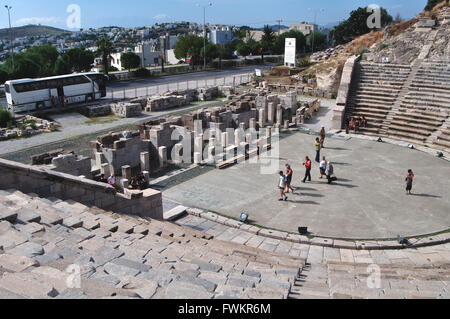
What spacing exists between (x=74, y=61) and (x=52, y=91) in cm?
1814

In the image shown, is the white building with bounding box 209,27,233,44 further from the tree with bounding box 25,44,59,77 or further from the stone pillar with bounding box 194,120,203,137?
the stone pillar with bounding box 194,120,203,137

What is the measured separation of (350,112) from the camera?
1134 inches

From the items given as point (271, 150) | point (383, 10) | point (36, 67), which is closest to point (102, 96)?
point (36, 67)

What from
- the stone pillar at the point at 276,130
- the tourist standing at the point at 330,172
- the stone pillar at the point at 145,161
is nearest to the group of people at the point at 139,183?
the stone pillar at the point at 145,161

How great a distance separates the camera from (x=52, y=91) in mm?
33938

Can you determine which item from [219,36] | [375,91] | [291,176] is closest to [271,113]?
[375,91]

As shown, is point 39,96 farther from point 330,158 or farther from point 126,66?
point 126,66

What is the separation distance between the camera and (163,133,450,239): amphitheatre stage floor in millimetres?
14523

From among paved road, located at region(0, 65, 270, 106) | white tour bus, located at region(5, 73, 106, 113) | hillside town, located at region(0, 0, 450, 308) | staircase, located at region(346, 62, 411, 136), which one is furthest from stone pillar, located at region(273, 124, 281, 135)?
paved road, located at region(0, 65, 270, 106)

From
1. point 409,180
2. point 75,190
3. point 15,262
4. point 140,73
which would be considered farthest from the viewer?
point 140,73

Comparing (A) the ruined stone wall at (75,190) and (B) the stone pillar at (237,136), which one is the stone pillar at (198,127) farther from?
(A) the ruined stone wall at (75,190)

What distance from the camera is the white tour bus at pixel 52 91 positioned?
32062 mm

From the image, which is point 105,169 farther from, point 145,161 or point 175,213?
point 175,213
